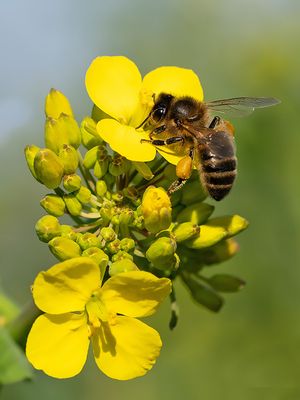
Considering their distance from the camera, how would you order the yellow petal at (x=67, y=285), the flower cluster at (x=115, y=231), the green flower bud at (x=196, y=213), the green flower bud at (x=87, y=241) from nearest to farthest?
the yellow petal at (x=67, y=285) < the flower cluster at (x=115, y=231) < the green flower bud at (x=87, y=241) < the green flower bud at (x=196, y=213)

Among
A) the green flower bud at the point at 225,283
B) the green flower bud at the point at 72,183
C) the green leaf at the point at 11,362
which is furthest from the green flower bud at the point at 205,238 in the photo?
the green leaf at the point at 11,362

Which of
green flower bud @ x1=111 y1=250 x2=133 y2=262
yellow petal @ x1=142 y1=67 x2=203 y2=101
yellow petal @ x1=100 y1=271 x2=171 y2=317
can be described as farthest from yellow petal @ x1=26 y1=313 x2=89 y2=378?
yellow petal @ x1=142 y1=67 x2=203 y2=101

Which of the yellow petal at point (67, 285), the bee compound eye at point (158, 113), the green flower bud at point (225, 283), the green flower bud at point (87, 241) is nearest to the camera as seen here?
the yellow petal at point (67, 285)

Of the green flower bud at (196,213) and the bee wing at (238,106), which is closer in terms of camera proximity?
the green flower bud at (196,213)

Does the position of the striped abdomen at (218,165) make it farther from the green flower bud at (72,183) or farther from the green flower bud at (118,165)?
the green flower bud at (72,183)

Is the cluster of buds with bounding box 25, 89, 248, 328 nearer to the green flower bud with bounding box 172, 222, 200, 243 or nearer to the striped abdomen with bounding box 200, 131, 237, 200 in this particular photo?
the green flower bud with bounding box 172, 222, 200, 243

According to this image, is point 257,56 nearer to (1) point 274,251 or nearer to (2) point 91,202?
(1) point 274,251

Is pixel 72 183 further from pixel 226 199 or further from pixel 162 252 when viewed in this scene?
pixel 226 199

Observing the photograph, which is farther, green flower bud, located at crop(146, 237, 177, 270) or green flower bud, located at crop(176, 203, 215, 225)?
green flower bud, located at crop(176, 203, 215, 225)

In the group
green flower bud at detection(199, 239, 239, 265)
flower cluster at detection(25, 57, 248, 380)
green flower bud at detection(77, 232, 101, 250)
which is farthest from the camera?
green flower bud at detection(199, 239, 239, 265)
